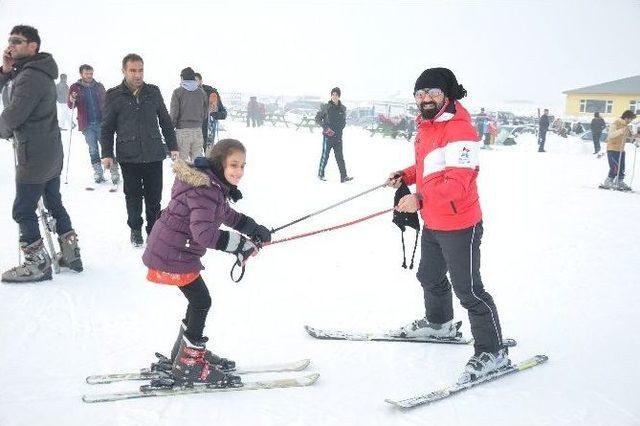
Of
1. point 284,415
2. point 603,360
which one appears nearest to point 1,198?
point 284,415

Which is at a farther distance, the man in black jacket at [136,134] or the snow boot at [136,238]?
the snow boot at [136,238]

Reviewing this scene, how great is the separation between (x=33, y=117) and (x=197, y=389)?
2.82 metres

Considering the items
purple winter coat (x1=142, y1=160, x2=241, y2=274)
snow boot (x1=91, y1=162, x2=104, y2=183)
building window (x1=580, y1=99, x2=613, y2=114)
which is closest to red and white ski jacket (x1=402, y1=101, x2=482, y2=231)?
purple winter coat (x1=142, y1=160, x2=241, y2=274)

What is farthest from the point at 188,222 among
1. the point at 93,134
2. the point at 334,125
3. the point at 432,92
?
the point at 334,125

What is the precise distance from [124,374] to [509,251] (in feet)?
15.4

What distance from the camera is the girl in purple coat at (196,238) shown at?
2.70 m

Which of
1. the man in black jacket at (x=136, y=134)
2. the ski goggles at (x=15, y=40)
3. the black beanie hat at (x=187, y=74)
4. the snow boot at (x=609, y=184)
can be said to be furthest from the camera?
the snow boot at (x=609, y=184)

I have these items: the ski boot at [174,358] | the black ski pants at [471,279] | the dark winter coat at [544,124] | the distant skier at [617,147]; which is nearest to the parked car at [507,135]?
the dark winter coat at [544,124]

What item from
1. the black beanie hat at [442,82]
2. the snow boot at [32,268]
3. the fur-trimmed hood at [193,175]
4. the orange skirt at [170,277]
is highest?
the black beanie hat at [442,82]

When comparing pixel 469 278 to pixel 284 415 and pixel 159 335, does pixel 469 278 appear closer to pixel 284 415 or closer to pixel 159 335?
pixel 284 415

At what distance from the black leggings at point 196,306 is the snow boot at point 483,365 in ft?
5.35

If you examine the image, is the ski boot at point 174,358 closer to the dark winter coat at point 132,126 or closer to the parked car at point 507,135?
the dark winter coat at point 132,126

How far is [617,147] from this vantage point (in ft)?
36.3

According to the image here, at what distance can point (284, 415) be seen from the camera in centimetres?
277
